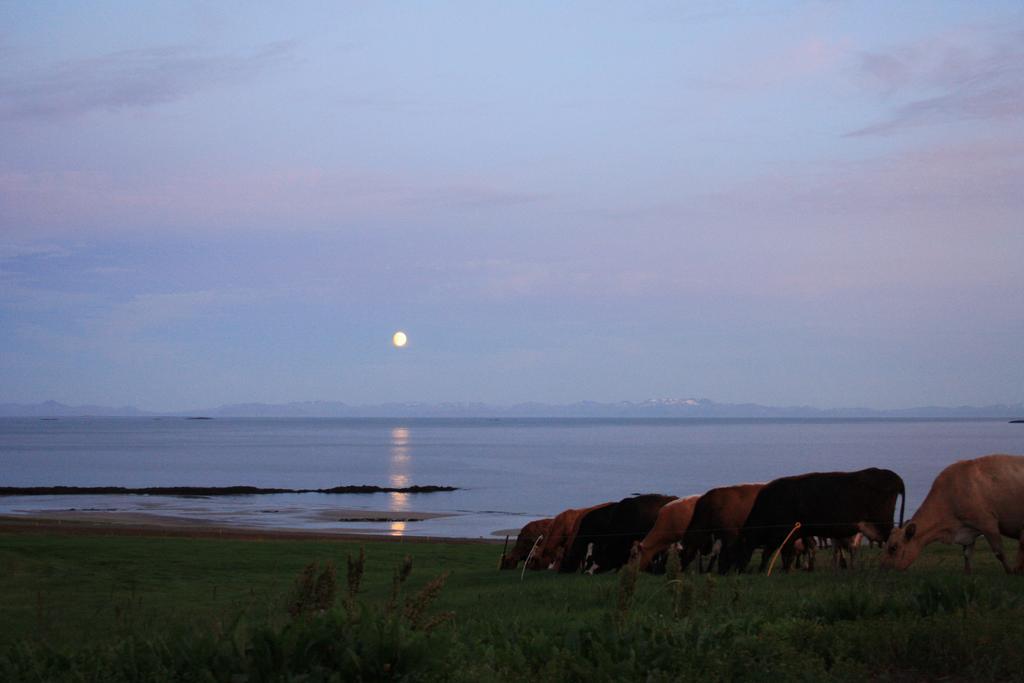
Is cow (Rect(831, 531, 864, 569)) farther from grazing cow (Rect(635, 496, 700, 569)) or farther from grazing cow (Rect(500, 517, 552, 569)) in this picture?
grazing cow (Rect(500, 517, 552, 569))

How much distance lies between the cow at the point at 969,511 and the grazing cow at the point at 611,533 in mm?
8697

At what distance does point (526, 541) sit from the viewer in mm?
27359

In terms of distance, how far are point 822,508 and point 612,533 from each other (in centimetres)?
608

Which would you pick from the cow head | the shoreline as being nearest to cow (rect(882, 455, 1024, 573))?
the cow head

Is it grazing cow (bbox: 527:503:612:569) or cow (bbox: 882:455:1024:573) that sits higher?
cow (bbox: 882:455:1024:573)

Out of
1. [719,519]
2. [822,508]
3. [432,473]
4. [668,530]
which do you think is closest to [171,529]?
[668,530]

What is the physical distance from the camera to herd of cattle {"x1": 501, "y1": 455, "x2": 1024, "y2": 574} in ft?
50.6

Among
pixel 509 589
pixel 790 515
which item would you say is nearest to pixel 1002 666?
pixel 509 589

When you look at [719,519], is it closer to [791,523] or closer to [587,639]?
→ [791,523]

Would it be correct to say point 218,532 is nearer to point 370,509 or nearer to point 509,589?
point 370,509

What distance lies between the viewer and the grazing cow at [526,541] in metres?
26.9

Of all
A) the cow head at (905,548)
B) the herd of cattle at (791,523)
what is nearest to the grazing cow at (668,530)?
the herd of cattle at (791,523)

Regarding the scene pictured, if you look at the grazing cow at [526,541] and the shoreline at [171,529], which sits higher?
the grazing cow at [526,541]

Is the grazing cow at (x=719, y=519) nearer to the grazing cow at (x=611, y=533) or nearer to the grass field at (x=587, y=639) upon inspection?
the grazing cow at (x=611, y=533)
